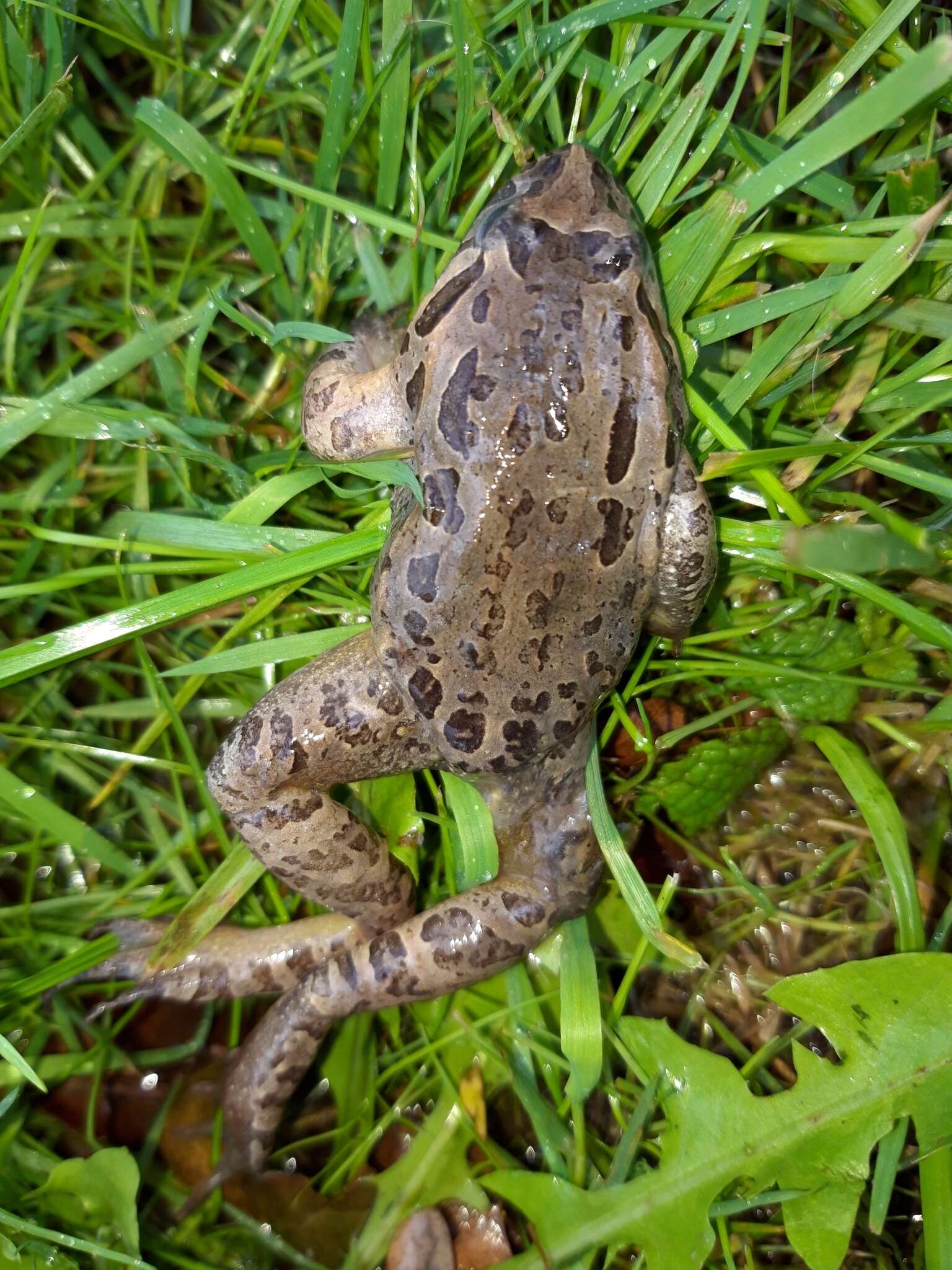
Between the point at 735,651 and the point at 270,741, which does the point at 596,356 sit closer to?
the point at 735,651

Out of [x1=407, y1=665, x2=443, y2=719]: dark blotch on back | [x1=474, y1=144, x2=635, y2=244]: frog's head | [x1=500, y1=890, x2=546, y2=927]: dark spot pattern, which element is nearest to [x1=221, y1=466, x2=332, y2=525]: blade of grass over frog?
[x1=407, y1=665, x2=443, y2=719]: dark blotch on back

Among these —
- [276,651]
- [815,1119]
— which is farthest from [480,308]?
[815,1119]

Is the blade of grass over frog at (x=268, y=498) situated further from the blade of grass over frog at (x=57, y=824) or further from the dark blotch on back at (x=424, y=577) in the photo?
the blade of grass over frog at (x=57, y=824)

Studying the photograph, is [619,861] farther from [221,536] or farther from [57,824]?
[57,824]

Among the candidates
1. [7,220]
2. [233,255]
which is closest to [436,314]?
[233,255]

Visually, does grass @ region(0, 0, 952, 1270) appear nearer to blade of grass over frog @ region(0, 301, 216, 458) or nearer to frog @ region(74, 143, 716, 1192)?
blade of grass over frog @ region(0, 301, 216, 458)
